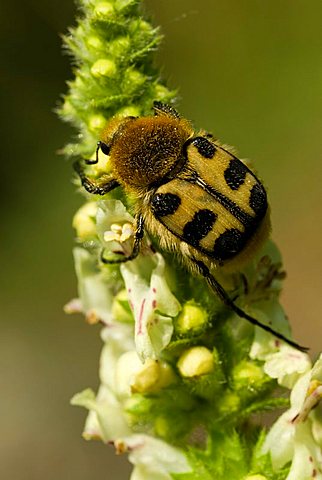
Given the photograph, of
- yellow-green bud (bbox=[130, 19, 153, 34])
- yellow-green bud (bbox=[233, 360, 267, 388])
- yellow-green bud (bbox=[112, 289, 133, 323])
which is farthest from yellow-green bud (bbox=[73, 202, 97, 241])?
yellow-green bud (bbox=[233, 360, 267, 388])

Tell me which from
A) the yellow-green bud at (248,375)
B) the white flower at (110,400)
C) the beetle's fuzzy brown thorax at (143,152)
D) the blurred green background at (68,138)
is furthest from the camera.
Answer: the blurred green background at (68,138)

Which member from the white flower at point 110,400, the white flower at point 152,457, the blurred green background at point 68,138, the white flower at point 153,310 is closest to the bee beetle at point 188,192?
the white flower at point 153,310

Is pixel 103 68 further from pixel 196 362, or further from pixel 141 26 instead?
pixel 196 362

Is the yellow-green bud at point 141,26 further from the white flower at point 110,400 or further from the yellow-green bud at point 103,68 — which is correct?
the white flower at point 110,400

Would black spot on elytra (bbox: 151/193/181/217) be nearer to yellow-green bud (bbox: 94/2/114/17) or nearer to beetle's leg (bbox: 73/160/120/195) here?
beetle's leg (bbox: 73/160/120/195)

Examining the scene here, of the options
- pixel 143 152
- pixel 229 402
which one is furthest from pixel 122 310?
pixel 143 152

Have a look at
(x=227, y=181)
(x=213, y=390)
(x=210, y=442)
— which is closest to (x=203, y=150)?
(x=227, y=181)

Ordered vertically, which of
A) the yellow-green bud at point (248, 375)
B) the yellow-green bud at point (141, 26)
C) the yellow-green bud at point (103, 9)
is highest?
the yellow-green bud at point (103, 9)

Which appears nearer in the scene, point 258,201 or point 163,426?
point 258,201
